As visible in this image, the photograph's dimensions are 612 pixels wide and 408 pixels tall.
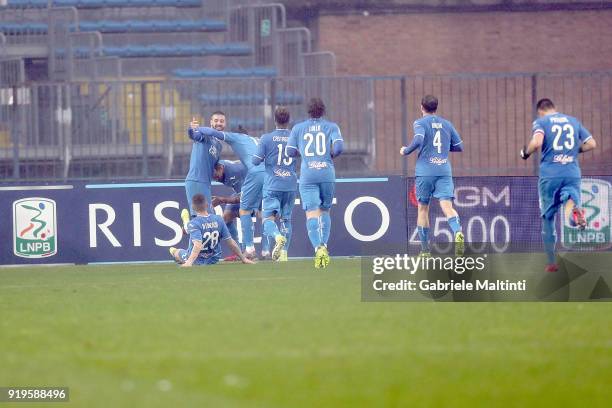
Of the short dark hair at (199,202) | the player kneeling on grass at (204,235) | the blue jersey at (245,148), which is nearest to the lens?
the short dark hair at (199,202)

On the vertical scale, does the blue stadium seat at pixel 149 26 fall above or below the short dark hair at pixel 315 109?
above

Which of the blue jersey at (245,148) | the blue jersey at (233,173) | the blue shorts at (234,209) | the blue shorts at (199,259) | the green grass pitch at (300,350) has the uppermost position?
the blue jersey at (245,148)

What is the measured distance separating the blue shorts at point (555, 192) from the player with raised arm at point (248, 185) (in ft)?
15.0

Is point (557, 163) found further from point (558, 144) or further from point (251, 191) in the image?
point (251, 191)

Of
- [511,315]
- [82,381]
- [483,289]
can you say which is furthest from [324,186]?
[82,381]

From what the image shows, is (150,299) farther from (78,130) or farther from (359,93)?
(359,93)

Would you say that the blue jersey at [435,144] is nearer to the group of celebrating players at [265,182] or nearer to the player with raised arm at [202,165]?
the group of celebrating players at [265,182]

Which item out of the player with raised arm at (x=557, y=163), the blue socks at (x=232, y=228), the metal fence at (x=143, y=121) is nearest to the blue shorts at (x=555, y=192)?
the player with raised arm at (x=557, y=163)

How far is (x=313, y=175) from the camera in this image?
15867 mm

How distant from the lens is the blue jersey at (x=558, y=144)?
14312mm

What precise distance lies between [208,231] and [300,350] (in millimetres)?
8578

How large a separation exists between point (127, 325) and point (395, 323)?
6.15 ft

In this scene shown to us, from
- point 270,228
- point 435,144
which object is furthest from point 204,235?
point 435,144

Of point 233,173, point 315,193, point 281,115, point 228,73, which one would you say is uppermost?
point 228,73
